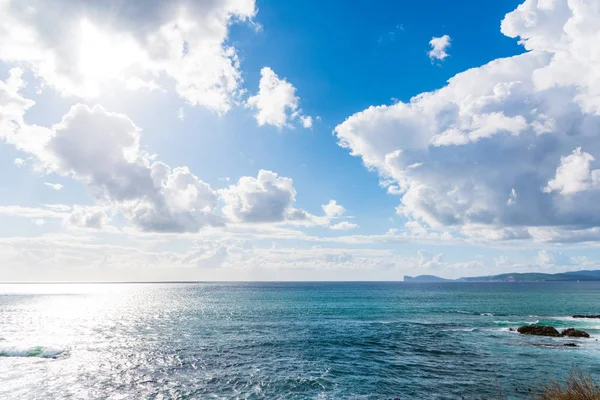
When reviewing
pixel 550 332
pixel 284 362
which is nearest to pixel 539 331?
pixel 550 332

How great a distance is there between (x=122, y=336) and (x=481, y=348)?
6442 cm

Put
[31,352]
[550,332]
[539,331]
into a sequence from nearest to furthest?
[31,352] < [550,332] < [539,331]

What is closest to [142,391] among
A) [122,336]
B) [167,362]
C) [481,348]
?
[167,362]

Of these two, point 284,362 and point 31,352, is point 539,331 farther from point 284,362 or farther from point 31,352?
point 31,352

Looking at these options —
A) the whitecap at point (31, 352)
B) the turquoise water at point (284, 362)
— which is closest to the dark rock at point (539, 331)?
the turquoise water at point (284, 362)

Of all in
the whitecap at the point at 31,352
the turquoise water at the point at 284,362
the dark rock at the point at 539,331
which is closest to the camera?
the turquoise water at the point at 284,362

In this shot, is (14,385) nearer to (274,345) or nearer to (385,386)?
(274,345)

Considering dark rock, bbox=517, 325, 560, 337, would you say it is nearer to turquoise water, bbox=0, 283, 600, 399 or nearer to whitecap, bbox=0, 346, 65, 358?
turquoise water, bbox=0, 283, 600, 399

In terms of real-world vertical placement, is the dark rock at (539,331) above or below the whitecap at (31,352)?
below

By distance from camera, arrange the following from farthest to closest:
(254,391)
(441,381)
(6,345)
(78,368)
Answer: (6,345), (78,368), (441,381), (254,391)

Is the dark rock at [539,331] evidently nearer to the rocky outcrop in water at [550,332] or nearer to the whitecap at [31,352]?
the rocky outcrop in water at [550,332]

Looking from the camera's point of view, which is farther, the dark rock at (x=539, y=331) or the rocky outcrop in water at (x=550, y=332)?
the dark rock at (x=539, y=331)

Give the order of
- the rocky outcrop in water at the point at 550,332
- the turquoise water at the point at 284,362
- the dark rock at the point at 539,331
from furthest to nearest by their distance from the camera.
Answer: the dark rock at the point at 539,331 → the rocky outcrop in water at the point at 550,332 → the turquoise water at the point at 284,362

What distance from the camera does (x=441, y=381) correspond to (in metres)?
37.7
